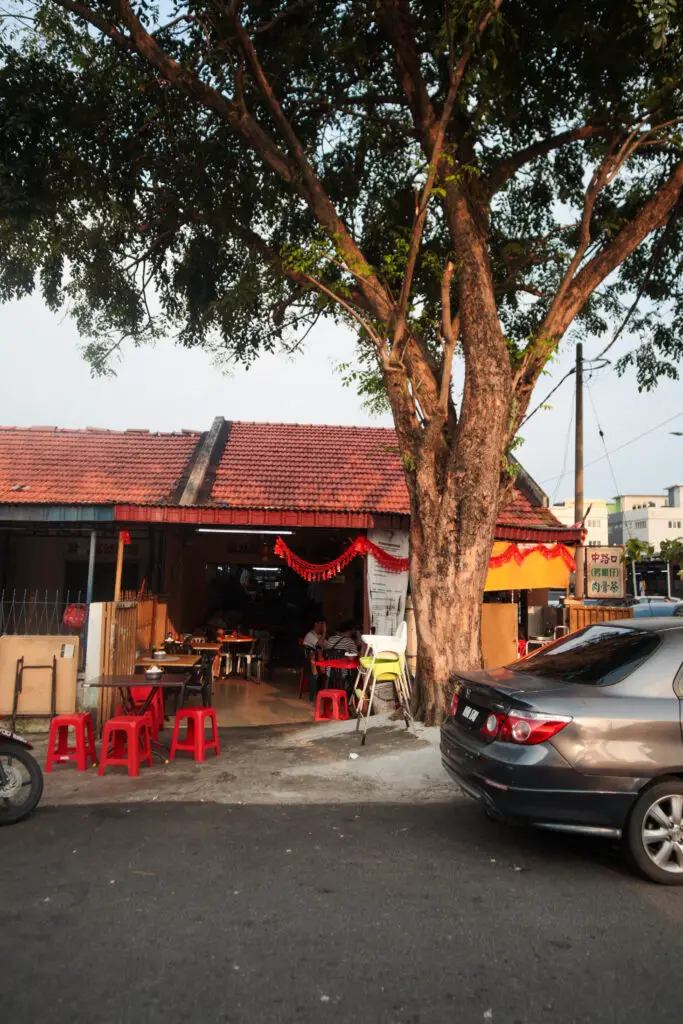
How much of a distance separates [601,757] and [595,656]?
96cm

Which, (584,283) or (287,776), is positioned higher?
(584,283)

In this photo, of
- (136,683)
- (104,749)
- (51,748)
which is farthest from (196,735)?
(51,748)

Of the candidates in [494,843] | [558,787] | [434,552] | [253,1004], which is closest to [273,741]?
[434,552]

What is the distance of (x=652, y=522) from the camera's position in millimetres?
65562

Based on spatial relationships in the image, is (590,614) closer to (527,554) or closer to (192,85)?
(527,554)

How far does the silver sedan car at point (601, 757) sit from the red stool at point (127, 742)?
3.66 meters

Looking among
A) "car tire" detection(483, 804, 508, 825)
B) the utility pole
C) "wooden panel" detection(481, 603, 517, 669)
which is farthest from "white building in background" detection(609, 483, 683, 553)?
"car tire" detection(483, 804, 508, 825)

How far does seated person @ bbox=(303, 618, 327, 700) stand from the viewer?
487 inches

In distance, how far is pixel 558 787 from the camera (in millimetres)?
4500

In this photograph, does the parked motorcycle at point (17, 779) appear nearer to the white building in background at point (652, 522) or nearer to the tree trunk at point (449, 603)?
the tree trunk at point (449, 603)

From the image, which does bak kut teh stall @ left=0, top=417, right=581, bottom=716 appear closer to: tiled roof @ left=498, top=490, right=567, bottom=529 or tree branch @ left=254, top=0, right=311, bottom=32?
tiled roof @ left=498, top=490, right=567, bottom=529

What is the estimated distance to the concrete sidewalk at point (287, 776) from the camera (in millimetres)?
6523

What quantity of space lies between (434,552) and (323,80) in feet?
22.9

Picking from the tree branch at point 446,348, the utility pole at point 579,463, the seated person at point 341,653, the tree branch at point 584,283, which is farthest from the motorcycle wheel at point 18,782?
the utility pole at point 579,463
